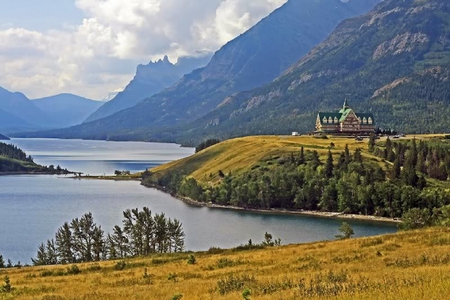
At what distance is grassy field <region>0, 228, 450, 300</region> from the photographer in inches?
939

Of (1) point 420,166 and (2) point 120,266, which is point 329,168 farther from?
(2) point 120,266

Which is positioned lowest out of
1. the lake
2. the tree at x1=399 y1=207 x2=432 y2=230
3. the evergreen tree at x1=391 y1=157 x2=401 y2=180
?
the lake

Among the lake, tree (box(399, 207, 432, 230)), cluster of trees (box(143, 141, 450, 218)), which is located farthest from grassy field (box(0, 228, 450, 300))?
cluster of trees (box(143, 141, 450, 218))

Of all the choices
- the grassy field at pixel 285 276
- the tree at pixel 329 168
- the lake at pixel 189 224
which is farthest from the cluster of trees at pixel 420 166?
the grassy field at pixel 285 276

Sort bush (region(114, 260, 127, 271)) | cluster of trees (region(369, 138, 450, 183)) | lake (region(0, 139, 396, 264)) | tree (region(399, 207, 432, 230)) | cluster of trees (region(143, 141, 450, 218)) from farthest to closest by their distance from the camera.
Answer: cluster of trees (region(369, 138, 450, 183))
cluster of trees (region(143, 141, 450, 218))
lake (region(0, 139, 396, 264))
tree (region(399, 207, 432, 230))
bush (region(114, 260, 127, 271))

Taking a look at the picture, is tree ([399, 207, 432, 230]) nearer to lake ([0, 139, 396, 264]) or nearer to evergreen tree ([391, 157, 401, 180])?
lake ([0, 139, 396, 264])

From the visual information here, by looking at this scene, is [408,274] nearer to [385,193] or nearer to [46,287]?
[46,287]

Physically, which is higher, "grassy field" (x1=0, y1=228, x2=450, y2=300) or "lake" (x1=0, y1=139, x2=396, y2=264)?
"grassy field" (x1=0, y1=228, x2=450, y2=300)

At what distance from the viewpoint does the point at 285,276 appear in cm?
3275

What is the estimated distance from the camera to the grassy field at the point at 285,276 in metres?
23.9

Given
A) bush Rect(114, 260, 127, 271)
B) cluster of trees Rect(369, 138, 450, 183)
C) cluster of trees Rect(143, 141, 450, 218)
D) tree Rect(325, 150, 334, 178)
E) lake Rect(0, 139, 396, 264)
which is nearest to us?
bush Rect(114, 260, 127, 271)

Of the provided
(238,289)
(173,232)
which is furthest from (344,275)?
(173,232)

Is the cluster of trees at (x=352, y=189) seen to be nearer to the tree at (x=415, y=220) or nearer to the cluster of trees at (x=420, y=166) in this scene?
the cluster of trees at (x=420, y=166)

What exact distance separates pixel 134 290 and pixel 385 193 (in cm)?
14267
